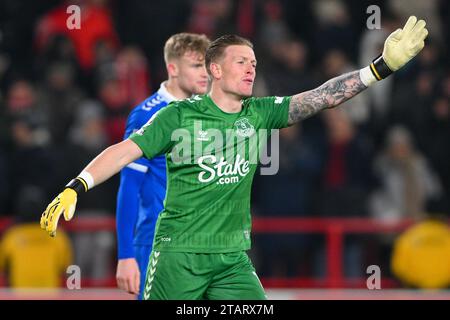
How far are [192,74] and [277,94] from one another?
5517mm

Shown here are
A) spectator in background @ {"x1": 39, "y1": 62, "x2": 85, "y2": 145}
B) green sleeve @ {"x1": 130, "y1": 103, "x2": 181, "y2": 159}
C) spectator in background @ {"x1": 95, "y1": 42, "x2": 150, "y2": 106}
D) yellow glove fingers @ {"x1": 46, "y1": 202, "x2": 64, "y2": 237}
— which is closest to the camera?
yellow glove fingers @ {"x1": 46, "y1": 202, "x2": 64, "y2": 237}

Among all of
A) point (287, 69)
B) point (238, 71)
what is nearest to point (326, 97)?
point (238, 71)

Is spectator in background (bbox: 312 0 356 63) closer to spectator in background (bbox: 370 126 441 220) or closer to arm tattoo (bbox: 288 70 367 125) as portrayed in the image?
spectator in background (bbox: 370 126 441 220)

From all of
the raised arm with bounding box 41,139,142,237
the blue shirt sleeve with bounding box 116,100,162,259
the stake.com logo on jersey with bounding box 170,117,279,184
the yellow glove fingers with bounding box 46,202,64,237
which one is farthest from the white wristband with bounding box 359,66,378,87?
the yellow glove fingers with bounding box 46,202,64,237

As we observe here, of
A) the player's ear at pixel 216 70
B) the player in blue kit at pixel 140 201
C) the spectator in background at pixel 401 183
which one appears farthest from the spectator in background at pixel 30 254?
the player's ear at pixel 216 70

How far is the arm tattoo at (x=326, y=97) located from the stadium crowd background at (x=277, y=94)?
580cm

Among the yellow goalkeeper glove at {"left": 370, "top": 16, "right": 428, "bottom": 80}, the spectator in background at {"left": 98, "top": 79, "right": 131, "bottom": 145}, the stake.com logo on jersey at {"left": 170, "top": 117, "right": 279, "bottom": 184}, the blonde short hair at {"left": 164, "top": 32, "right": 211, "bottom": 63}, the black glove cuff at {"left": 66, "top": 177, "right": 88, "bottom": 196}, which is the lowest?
the black glove cuff at {"left": 66, "top": 177, "right": 88, "bottom": 196}

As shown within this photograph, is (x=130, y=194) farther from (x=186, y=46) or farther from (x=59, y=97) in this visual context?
(x=59, y=97)

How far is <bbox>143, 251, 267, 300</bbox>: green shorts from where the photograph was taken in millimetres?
6309

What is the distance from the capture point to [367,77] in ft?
21.4

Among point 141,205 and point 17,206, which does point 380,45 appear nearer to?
point 17,206

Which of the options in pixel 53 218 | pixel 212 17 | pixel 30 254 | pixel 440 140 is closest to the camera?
pixel 53 218

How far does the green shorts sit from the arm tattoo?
0.93 meters

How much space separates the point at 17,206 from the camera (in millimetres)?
12508
